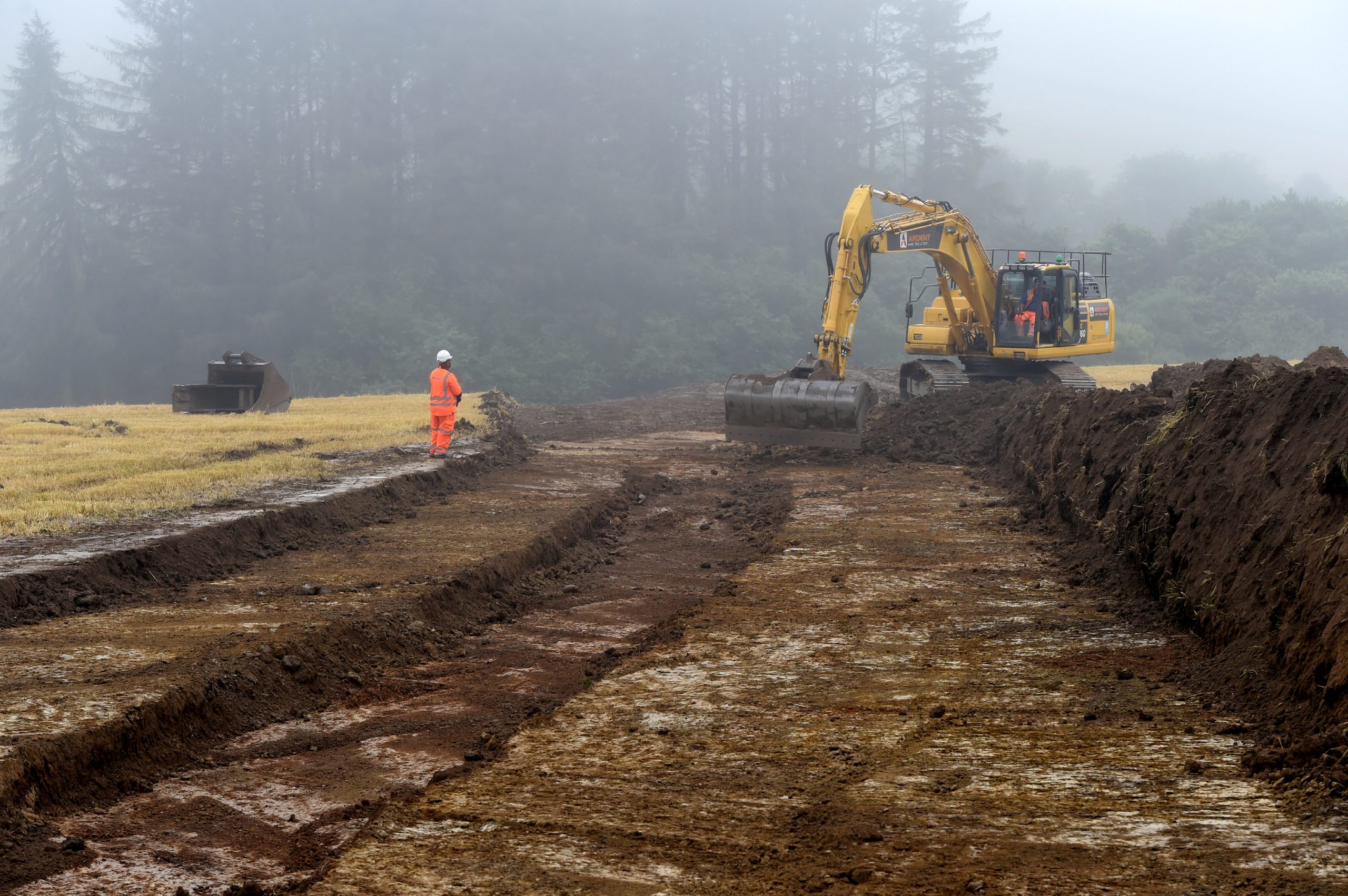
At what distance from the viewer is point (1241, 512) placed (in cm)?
696

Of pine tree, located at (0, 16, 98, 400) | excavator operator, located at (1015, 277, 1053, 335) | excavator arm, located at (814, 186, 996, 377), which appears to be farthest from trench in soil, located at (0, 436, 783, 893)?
pine tree, located at (0, 16, 98, 400)

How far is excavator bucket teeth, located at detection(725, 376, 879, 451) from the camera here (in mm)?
15750

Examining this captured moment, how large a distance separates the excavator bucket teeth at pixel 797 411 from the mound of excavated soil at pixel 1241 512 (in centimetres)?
399

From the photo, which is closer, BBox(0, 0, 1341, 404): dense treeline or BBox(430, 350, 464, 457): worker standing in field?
BBox(430, 350, 464, 457): worker standing in field

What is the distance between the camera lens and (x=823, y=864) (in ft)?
13.0

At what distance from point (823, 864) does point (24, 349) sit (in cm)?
5528

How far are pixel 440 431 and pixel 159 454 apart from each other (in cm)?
350

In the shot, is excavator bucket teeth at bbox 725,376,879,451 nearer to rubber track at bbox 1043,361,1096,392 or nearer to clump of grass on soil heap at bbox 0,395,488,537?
clump of grass on soil heap at bbox 0,395,488,537

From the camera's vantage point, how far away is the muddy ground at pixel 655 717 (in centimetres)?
406

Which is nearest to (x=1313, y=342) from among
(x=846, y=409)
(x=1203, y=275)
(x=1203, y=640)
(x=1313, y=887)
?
(x=1203, y=275)

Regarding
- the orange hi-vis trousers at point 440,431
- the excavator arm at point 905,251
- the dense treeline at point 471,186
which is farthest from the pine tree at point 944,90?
the orange hi-vis trousers at point 440,431

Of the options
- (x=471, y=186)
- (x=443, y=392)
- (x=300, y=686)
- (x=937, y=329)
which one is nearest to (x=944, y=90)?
(x=471, y=186)

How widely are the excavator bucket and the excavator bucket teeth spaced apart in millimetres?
11070

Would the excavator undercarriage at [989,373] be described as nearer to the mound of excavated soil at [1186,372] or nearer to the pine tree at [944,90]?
the mound of excavated soil at [1186,372]
